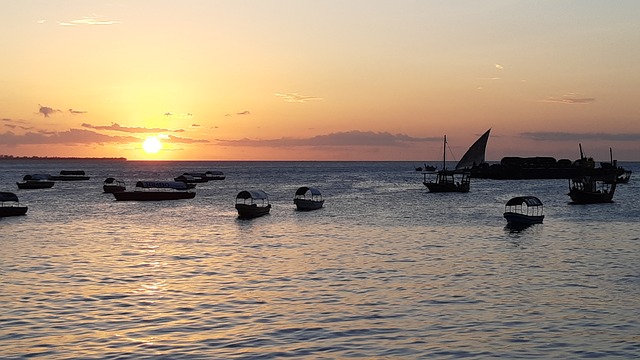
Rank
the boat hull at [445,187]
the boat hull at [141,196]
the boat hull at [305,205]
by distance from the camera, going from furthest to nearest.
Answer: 1. the boat hull at [445,187]
2. the boat hull at [141,196]
3. the boat hull at [305,205]

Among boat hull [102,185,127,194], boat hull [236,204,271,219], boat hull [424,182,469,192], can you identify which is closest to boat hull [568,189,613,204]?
boat hull [424,182,469,192]

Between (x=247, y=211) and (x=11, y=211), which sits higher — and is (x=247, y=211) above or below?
above

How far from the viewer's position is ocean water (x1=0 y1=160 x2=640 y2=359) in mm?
25359

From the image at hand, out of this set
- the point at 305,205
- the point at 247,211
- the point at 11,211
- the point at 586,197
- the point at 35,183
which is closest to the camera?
the point at 247,211

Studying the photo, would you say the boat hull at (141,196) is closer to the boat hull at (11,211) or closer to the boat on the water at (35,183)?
the boat hull at (11,211)

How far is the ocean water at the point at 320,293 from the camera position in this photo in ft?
83.2

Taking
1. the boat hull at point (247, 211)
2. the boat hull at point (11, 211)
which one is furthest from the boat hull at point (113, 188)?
the boat hull at point (247, 211)

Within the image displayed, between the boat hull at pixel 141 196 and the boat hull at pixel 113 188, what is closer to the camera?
the boat hull at pixel 141 196

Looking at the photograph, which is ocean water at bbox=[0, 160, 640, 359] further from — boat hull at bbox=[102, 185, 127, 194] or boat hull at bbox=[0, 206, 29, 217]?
boat hull at bbox=[102, 185, 127, 194]

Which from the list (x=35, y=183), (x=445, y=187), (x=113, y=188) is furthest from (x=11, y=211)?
(x=445, y=187)

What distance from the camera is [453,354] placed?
24188 mm

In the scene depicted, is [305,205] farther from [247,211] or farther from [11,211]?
[11,211]

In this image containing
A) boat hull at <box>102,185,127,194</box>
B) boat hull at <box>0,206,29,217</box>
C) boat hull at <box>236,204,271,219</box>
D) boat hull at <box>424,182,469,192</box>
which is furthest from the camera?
boat hull at <box>424,182,469,192</box>

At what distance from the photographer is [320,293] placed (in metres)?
35.2
